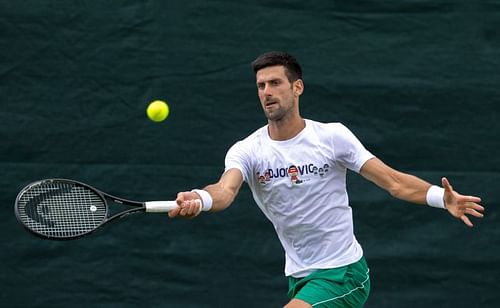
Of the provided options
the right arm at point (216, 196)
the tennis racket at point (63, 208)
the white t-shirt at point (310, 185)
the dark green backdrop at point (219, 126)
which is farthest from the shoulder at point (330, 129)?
the dark green backdrop at point (219, 126)

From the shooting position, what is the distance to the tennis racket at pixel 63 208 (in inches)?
178

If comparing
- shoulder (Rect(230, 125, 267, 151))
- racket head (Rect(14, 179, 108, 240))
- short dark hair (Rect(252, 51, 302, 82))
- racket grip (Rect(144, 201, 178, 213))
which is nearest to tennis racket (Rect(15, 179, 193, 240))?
racket head (Rect(14, 179, 108, 240))

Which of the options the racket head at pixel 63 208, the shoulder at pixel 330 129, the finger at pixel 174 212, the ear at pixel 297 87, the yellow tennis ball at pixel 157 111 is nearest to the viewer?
the finger at pixel 174 212

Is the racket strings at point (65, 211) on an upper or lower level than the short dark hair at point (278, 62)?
lower

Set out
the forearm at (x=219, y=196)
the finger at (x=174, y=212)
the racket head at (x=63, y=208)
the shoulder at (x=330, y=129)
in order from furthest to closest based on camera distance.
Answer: the shoulder at (x=330, y=129)
the racket head at (x=63, y=208)
the forearm at (x=219, y=196)
the finger at (x=174, y=212)

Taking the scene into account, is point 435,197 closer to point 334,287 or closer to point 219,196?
point 334,287

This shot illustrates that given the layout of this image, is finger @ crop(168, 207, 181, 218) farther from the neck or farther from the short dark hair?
the short dark hair

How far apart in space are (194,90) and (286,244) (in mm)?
1397

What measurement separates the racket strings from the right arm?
46cm

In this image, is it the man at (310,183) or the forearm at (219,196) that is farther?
the man at (310,183)

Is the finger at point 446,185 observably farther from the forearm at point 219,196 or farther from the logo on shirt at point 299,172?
the forearm at point 219,196

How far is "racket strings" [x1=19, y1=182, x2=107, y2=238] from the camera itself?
455 cm

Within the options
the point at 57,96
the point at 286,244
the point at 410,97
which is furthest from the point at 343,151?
the point at 57,96

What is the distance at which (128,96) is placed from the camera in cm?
589
